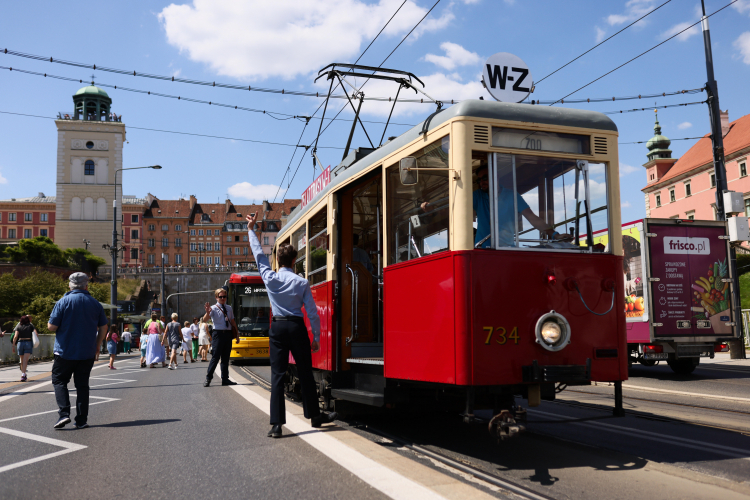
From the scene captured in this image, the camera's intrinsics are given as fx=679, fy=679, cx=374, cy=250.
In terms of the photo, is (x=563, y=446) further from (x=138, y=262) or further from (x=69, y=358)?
(x=138, y=262)

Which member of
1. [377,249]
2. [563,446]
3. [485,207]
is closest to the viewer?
[485,207]

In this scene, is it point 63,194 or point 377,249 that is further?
point 63,194

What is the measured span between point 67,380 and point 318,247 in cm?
318

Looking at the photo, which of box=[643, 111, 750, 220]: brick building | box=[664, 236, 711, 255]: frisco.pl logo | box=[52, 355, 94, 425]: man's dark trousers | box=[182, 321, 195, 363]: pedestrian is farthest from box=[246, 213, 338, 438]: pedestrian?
box=[643, 111, 750, 220]: brick building

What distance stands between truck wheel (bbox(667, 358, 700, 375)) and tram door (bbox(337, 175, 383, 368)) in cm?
988

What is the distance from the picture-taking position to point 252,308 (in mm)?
21078

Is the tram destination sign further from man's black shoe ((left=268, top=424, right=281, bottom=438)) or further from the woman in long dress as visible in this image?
the woman in long dress

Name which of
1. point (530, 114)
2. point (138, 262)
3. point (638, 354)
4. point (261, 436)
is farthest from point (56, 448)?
point (138, 262)

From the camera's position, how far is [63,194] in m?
98.5

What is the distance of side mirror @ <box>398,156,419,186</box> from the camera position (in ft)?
18.4

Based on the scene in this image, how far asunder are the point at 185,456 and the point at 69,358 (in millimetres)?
2616

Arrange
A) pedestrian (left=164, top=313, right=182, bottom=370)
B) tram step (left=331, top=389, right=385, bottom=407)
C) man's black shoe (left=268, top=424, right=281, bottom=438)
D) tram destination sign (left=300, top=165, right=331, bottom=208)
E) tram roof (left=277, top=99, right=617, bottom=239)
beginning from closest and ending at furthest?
tram roof (left=277, top=99, right=617, bottom=239) → tram step (left=331, top=389, right=385, bottom=407) → man's black shoe (left=268, top=424, right=281, bottom=438) → tram destination sign (left=300, top=165, right=331, bottom=208) → pedestrian (left=164, top=313, right=182, bottom=370)

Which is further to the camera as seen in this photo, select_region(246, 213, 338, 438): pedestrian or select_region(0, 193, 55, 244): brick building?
select_region(0, 193, 55, 244): brick building

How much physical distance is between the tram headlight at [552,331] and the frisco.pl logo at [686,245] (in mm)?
10215
